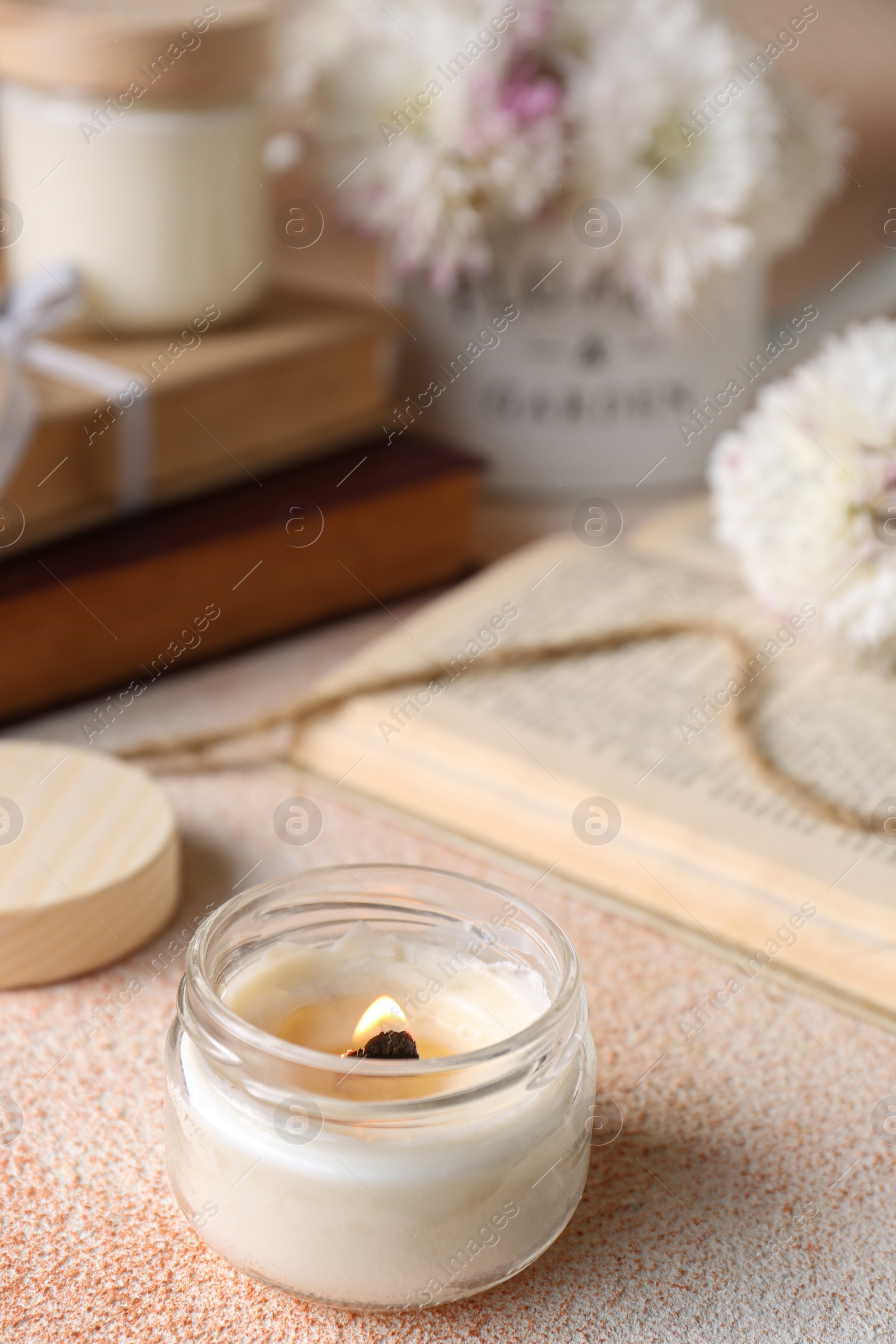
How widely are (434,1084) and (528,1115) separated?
0.03 metres

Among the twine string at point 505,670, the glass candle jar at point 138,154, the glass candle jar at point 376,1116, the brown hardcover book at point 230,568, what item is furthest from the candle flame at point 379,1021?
the glass candle jar at point 138,154

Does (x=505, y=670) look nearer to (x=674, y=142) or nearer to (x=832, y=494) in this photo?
(x=832, y=494)

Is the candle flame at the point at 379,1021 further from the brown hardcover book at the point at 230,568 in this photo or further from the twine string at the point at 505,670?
the brown hardcover book at the point at 230,568

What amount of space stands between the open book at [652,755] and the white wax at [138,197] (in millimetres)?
287

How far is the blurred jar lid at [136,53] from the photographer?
85 cm

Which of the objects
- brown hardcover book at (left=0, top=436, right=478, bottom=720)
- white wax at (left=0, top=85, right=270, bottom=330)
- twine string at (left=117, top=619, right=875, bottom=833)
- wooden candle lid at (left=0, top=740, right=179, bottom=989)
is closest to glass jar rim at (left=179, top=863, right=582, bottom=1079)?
wooden candle lid at (left=0, top=740, right=179, bottom=989)

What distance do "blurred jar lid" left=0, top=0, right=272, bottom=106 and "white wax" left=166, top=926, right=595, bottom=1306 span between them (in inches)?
24.8

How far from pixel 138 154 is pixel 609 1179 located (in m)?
0.70

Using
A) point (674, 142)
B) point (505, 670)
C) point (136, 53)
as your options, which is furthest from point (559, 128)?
point (505, 670)

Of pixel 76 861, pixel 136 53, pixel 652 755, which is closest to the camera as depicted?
pixel 76 861

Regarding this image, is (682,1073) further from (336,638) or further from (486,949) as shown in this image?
(336,638)

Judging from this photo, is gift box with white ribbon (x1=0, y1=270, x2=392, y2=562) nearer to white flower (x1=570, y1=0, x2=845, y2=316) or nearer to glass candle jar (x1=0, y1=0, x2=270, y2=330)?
glass candle jar (x1=0, y1=0, x2=270, y2=330)

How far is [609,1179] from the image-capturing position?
0.51m

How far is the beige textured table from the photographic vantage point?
1.48ft
